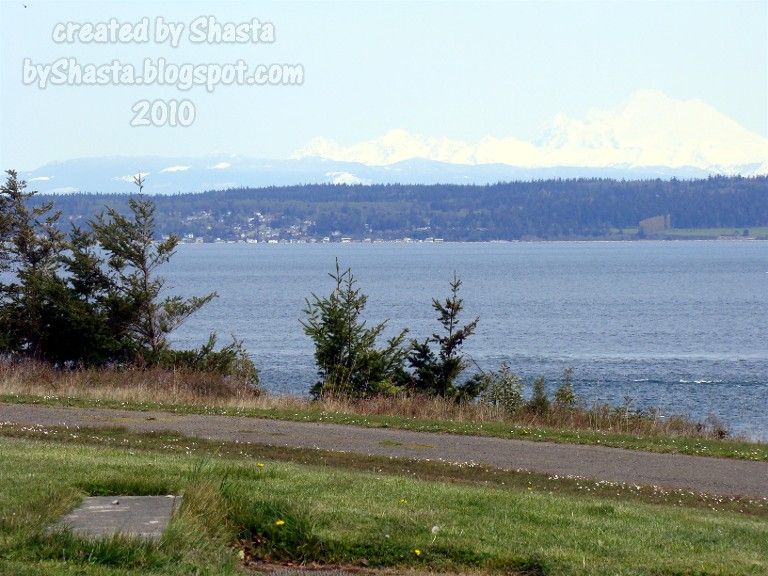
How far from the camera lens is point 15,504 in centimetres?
862

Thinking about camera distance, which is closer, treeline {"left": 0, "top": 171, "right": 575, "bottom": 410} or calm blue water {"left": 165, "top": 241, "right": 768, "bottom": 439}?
treeline {"left": 0, "top": 171, "right": 575, "bottom": 410}

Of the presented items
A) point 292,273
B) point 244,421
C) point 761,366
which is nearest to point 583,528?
point 244,421

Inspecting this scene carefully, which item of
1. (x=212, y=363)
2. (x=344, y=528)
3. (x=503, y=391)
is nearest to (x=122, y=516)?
(x=344, y=528)

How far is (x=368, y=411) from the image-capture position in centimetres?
2167

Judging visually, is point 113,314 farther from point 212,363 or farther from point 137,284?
point 212,363

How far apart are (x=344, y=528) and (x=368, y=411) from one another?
42.9 ft

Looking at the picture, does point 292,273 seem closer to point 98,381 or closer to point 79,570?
point 98,381

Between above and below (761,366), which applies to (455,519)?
above

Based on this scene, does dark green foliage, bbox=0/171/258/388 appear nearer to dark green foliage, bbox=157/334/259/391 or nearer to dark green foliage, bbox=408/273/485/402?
dark green foliage, bbox=157/334/259/391

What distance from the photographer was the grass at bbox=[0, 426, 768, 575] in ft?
25.0

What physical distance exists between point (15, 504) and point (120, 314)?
20.6m

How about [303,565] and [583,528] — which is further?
[583,528]

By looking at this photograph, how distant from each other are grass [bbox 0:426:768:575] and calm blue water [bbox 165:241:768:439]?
21.0 metres

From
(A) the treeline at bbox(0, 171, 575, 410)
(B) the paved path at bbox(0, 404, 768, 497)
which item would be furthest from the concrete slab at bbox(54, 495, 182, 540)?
(A) the treeline at bbox(0, 171, 575, 410)
